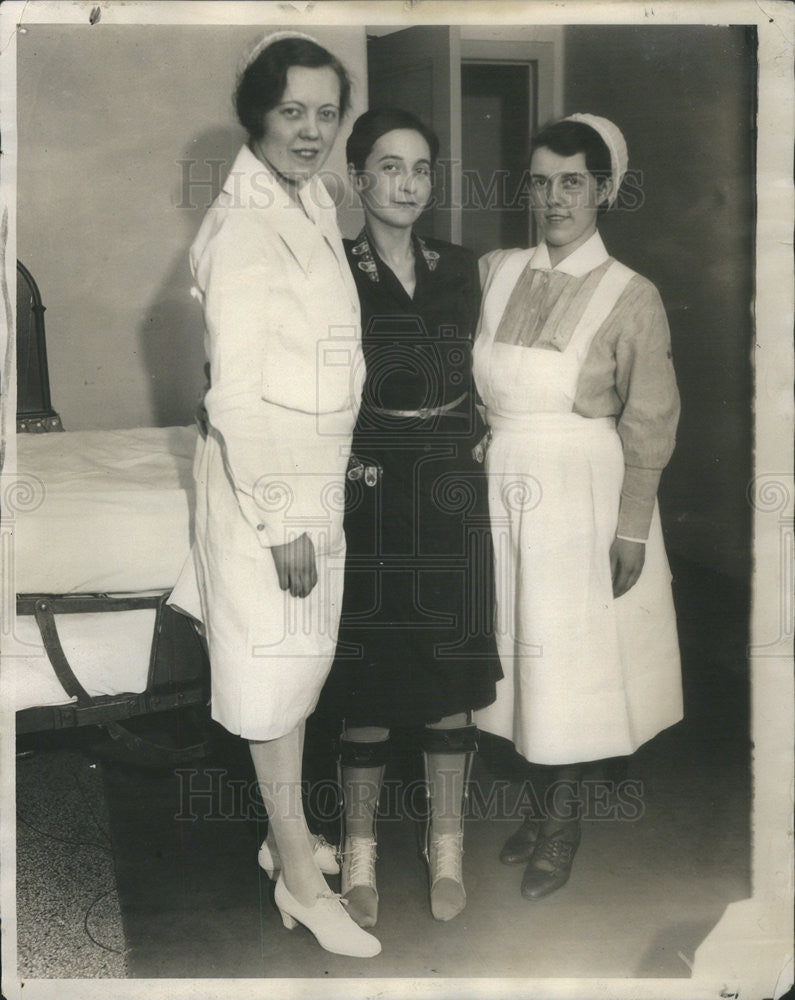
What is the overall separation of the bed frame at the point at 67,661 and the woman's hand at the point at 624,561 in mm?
732

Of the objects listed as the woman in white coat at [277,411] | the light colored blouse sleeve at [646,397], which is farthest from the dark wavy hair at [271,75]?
the light colored blouse sleeve at [646,397]

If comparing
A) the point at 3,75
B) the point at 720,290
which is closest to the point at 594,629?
the point at 720,290

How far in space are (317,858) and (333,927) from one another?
15 cm

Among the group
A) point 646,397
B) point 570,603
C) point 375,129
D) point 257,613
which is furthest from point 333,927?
point 375,129

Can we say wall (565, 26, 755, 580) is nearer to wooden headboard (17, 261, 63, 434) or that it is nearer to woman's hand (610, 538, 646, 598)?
woman's hand (610, 538, 646, 598)

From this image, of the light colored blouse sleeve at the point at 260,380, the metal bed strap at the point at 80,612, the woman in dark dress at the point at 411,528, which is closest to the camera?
the light colored blouse sleeve at the point at 260,380

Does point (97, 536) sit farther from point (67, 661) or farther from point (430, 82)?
point (430, 82)

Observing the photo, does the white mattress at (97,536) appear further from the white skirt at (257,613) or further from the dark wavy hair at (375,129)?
the dark wavy hair at (375,129)

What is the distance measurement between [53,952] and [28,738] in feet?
1.19

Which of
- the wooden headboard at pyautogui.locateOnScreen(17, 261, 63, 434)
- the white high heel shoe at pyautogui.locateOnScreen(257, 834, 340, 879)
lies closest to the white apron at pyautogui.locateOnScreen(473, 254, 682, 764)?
the white high heel shoe at pyautogui.locateOnScreen(257, 834, 340, 879)

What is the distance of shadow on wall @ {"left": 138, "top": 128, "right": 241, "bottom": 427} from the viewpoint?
169 centimetres

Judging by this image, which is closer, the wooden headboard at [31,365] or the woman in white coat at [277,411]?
the woman in white coat at [277,411]

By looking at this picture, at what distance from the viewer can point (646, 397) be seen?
1687 millimetres

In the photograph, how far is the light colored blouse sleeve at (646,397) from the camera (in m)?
1.68
